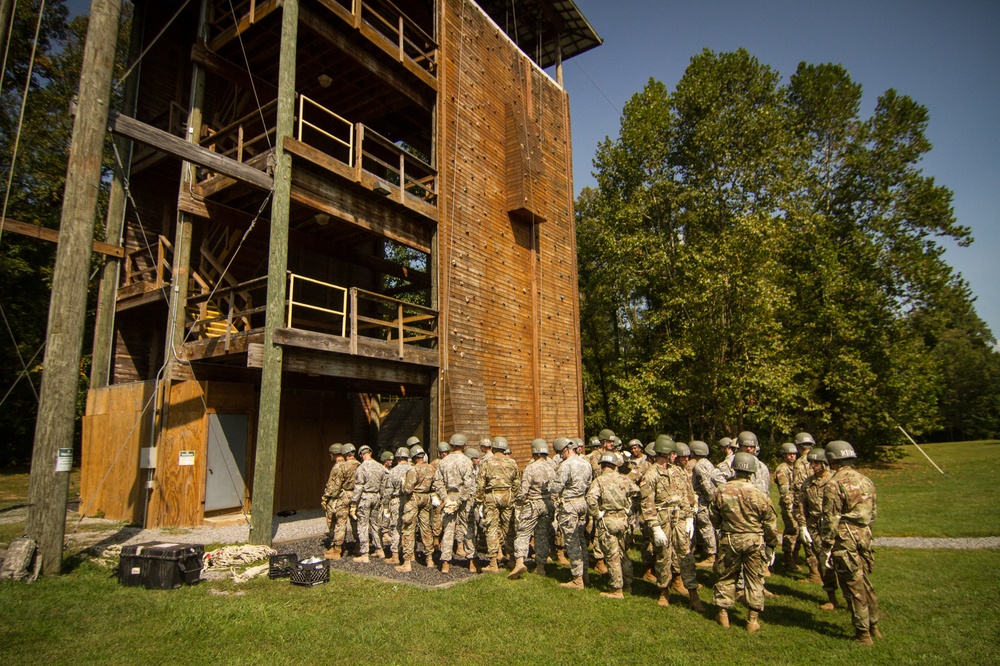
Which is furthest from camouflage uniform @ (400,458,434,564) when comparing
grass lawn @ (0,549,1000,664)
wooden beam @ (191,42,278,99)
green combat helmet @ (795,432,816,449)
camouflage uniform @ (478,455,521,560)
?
wooden beam @ (191,42,278,99)

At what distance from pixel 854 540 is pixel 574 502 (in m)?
3.56

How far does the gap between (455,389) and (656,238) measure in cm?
1680

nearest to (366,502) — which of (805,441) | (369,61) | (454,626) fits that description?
(454,626)

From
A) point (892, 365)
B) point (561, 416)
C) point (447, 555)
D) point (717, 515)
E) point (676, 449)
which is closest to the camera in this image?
point (717, 515)

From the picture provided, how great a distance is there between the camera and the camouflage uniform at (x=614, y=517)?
25.4 ft

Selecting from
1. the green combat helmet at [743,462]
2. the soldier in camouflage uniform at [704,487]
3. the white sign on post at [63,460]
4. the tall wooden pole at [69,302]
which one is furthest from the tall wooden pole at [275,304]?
the green combat helmet at [743,462]

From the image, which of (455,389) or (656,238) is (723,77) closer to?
(656,238)

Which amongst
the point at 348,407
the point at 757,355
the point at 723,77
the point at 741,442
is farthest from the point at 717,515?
the point at 723,77

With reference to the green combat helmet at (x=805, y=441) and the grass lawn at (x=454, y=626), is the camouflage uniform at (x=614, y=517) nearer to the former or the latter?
the grass lawn at (x=454, y=626)

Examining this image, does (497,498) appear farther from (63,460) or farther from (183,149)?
(183,149)

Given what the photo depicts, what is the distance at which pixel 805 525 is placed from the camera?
29.7ft

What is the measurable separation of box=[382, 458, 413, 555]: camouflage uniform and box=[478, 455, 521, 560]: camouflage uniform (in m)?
1.36

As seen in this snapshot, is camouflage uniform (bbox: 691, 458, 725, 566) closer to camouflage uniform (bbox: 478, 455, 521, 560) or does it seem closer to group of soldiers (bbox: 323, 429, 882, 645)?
group of soldiers (bbox: 323, 429, 882, 645)

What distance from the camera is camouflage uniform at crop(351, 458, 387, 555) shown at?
10.1m
